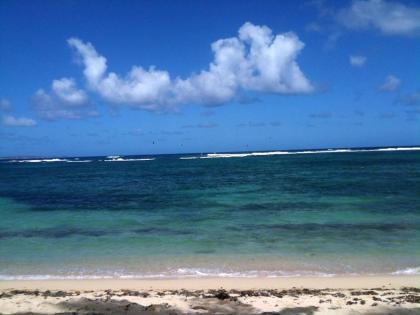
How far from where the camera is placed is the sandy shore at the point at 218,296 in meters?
8.54

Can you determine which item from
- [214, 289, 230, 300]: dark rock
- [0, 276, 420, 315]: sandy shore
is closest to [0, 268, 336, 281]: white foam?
[0, 276, 420, 315]: sandy shore

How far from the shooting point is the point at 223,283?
35.5 ft

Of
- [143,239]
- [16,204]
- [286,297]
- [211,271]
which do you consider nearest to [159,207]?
[143,239]

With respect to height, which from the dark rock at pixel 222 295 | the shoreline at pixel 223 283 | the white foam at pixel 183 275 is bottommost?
the white foam at pixel 183 275

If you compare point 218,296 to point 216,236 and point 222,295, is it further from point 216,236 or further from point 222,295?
point 216,236

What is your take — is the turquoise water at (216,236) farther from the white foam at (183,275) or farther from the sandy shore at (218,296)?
the sandy shore at (218,296)

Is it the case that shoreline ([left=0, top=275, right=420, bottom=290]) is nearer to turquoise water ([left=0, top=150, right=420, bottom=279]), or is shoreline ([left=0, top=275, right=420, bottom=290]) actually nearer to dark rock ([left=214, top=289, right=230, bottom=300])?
turquoise water ([left=0, top=150, right=420, bottom=279])

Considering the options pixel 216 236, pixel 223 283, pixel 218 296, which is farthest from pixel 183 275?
pixel 216 236

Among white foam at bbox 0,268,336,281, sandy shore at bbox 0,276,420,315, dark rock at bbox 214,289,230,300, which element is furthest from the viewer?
white foam at bbox 0,268,336,281

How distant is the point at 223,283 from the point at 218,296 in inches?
59.4

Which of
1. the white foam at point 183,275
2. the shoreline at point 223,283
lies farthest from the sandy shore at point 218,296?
the white foam at point 183,275

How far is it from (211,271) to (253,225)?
6455mm

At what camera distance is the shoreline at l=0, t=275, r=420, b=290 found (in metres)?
10.4

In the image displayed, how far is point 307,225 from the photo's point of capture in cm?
1781
